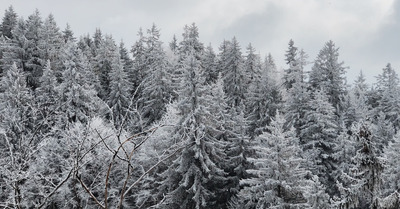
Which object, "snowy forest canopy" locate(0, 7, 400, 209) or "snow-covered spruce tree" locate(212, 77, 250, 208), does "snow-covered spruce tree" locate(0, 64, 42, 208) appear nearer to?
"snowy forest canopy" locate(0, 7, 400, 209)

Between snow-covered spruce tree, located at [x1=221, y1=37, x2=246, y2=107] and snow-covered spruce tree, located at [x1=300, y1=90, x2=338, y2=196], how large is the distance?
11170 millimetres

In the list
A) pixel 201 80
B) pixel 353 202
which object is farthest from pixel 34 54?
pixel 353 202

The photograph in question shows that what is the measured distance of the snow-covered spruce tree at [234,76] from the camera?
42.5 metres

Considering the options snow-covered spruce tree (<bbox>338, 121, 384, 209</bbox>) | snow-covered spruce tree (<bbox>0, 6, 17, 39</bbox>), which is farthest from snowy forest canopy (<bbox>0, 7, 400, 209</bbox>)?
snow-covered spruce tree (<bbox>0, 6, 17, 39</bbox>)

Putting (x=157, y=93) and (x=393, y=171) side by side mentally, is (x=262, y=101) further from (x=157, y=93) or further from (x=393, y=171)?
(x=393, y=171)

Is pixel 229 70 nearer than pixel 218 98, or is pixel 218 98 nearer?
pixel 218 98

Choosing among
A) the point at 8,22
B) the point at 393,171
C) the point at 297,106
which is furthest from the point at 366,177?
the point at 8,22

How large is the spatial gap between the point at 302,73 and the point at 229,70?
1012 cm

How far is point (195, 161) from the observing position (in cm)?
2533

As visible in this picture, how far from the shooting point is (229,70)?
44.9m

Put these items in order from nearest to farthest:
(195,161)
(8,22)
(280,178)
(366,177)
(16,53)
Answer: (366,177) < (280,178) < (195,161) < (16,53) < (8,22)

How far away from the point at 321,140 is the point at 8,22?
63388 mm

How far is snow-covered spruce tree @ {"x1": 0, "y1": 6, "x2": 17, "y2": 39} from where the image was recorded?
65.6 meters

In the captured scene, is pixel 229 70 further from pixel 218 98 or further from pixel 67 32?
pixel 67 32
